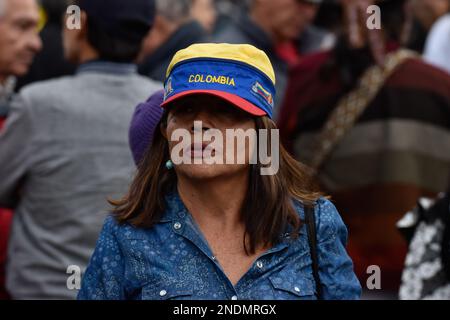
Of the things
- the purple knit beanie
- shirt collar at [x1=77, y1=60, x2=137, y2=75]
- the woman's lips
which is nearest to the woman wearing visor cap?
the woman's lips

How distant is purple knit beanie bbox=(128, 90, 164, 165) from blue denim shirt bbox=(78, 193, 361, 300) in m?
0.47

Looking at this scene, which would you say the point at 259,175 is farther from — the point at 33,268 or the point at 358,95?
the point at 358,95

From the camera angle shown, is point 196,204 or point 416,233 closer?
point 196,204

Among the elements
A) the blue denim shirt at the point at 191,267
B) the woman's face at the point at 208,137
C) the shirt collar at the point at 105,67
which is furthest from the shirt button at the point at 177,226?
the shirt collar at the point at 105,67

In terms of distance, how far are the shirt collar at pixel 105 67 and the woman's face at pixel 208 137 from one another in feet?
4.91

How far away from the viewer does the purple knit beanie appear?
358 cm

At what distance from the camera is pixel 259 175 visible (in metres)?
3.17

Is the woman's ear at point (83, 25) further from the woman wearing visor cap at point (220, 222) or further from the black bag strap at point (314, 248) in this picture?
the black bag strap at point (314, 248)

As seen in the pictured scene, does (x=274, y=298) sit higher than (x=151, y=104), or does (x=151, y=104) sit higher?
(x=151, y=104)

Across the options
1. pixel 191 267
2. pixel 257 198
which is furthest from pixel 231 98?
pixel 191 267

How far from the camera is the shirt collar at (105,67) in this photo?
4.55m

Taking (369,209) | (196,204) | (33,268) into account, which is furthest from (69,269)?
(369,209)

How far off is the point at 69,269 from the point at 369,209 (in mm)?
1706

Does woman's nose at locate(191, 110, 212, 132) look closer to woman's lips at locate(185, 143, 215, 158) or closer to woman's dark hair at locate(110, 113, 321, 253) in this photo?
woman's lips at locate(185, 143, 215, 158)
